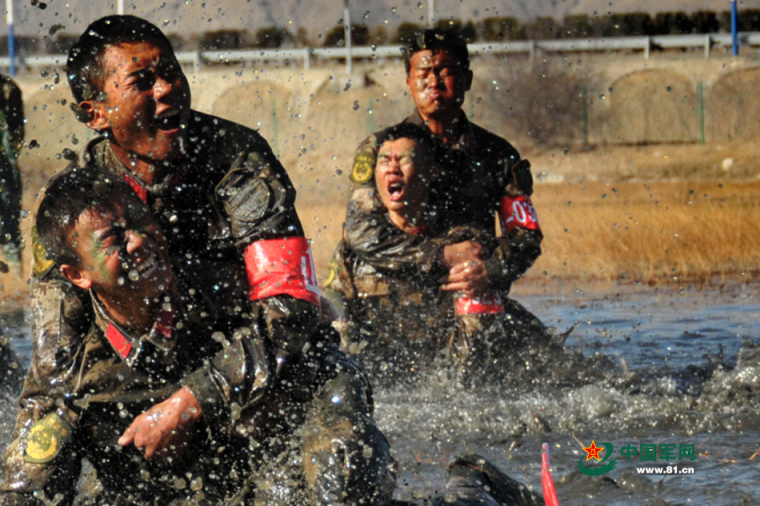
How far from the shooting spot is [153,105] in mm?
3389

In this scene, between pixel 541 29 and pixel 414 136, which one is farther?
pixel 541 29

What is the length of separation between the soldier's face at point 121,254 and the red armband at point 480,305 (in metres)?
2.84

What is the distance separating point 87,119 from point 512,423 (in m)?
2.41

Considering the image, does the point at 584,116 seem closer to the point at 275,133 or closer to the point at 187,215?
the point at 275,133

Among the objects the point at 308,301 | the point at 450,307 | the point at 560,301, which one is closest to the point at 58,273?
the point at 308,301

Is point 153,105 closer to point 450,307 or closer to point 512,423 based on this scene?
point 512,423

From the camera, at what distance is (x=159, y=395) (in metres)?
3.24

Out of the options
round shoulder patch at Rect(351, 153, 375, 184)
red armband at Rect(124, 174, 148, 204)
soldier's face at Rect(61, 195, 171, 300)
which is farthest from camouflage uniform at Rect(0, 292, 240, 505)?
round shoulder patch at Rect(351, 153, 375, 184)

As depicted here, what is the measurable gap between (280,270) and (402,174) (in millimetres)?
2498

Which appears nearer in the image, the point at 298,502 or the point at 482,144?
the point at 298,502

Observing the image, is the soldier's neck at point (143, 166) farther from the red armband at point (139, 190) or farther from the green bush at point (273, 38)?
the green bush at point (273, 38)

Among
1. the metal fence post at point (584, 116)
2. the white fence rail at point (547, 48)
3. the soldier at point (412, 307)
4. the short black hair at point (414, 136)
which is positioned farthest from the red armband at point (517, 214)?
the white fence rail at point (547, 48)

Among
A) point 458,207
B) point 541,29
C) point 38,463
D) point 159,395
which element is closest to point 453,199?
point 458,207

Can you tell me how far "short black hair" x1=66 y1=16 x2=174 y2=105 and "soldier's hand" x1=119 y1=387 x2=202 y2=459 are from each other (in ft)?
3.47
